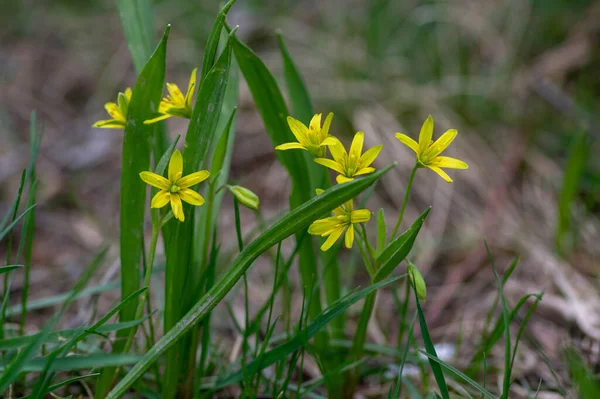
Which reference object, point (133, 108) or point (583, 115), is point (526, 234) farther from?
point (133, 108)

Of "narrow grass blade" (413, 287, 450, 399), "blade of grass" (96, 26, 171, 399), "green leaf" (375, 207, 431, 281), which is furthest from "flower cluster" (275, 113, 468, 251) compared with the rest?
"blade of grass" (96, 26, 171, 399)

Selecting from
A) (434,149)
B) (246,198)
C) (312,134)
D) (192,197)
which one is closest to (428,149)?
(434,149)

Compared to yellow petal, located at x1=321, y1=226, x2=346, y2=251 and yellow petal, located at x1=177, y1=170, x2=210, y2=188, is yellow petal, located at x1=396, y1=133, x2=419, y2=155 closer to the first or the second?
yellow petal, located at x1=321, y1=226, x2=346, y2=251

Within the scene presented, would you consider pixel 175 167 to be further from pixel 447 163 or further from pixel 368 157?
pixel 447 163

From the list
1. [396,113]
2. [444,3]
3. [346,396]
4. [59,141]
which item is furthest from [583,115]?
[59,141]

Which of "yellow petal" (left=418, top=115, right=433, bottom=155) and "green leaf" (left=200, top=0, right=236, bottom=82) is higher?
"green leaf" (left=200, top=0, right=236, bottom=82)

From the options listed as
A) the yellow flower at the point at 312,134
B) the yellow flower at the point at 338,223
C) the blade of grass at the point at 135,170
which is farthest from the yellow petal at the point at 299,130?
the blade of grass at the point at 135,170
